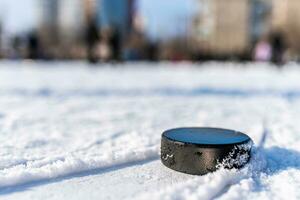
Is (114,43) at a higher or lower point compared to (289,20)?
lower

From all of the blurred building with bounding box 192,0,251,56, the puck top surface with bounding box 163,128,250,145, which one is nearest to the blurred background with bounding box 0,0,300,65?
the blurred building with bounding box 192,0,251,56

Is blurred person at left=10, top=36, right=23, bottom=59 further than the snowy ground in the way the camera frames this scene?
Yes

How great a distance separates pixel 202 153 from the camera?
2.66 m

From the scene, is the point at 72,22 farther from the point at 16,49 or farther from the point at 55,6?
the point at 16,49

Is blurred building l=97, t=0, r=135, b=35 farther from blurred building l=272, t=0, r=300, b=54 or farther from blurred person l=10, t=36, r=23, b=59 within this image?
blurred building l=272, t=0, r=300, b=54

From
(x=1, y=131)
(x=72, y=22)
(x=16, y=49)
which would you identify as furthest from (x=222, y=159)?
(x=72, y=22)

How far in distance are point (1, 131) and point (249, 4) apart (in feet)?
235

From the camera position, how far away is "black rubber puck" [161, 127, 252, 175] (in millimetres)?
2668

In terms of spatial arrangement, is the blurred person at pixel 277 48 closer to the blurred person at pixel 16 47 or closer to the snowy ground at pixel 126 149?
the snowy ground at pixel 126 149

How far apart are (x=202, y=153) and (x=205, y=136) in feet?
0.97

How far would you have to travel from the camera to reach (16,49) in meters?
32.4

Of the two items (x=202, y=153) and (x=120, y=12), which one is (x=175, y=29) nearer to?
(x=120, y=12)

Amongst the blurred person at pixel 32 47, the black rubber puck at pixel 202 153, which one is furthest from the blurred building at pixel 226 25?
the black rubber puck at pixel 202 153

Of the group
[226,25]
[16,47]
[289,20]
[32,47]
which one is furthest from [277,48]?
[226,25]
